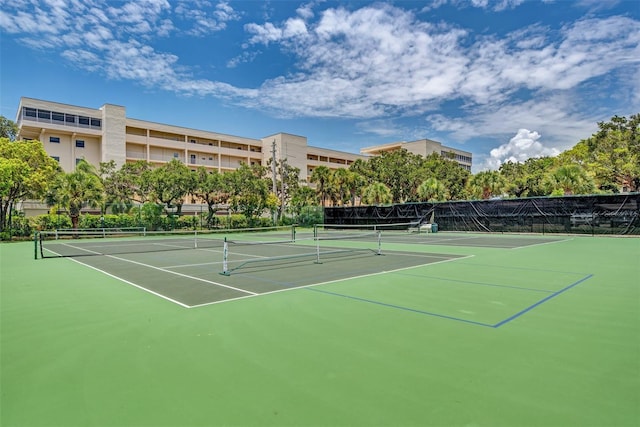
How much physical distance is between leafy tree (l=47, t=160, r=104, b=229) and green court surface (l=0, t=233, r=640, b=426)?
2279 centimetres

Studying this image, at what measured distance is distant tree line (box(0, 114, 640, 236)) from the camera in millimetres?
26953

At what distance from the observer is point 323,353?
395cm

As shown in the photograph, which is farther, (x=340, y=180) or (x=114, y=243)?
(x=340, y=180)

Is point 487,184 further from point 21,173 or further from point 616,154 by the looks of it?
point 21,173

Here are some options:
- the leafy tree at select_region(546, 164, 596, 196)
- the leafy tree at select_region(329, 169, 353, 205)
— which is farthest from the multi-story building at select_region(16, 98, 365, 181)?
the leafy tree at select_region(546, 164, 596, 196)

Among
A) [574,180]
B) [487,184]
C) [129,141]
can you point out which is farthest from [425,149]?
[129,141]

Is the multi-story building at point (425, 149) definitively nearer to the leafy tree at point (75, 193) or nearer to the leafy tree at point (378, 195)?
the leafy tree at point (378, 195)

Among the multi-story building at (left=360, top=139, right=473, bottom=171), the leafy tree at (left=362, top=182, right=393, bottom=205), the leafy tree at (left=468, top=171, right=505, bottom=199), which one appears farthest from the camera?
the multi-story building at (left=360, top=139, right=473, bottom=171)

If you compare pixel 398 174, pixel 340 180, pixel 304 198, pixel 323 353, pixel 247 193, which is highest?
pixel 398 174

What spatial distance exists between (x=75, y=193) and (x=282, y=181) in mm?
32230

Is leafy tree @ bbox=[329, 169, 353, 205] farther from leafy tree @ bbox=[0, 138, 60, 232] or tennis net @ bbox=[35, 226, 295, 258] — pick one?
leafy tree @ bbox=[0, 138, 60, 232]

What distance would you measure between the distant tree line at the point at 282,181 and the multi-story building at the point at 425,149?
91.7ft

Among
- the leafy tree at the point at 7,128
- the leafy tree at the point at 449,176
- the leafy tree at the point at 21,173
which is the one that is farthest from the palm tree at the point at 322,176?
the leafy tree at the point at 7,128

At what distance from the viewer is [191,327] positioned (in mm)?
4926
